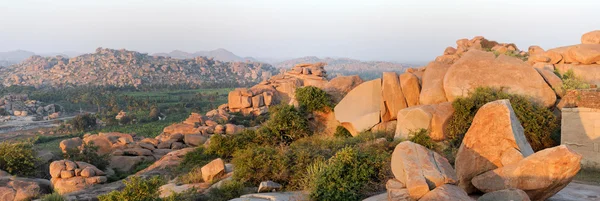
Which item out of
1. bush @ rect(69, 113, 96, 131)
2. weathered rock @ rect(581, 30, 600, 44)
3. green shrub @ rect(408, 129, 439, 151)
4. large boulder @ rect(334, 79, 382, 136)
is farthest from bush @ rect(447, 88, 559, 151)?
bush @ rect(69, 113, 96, 131)

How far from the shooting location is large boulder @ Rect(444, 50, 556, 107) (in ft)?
53.8

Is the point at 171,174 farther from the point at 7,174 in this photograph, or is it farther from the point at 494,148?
the point at 494,148

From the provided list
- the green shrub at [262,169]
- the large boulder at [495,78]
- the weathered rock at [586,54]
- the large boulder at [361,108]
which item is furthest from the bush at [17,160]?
the weathered rock at [586,54]

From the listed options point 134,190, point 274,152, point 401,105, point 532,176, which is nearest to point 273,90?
point 401,105

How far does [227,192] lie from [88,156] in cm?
1416

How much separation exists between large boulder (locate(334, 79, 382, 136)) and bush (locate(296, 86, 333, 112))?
919 millimetres

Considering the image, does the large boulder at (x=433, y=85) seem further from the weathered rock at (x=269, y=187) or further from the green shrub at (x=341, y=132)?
the weathered rock at (x=269, y=187)

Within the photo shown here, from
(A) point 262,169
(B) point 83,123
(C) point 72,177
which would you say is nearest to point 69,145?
(C) point 72,177

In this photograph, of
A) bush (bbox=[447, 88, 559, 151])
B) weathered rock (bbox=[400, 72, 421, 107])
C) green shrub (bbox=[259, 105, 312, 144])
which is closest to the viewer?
bush (bbox=[447, 88, 559, 151])

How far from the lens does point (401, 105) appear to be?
18.8m

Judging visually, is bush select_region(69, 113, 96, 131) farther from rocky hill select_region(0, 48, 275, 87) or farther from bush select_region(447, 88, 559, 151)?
rocky hill select_region(0, 48, 275, 87)

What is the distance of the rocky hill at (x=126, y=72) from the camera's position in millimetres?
124875

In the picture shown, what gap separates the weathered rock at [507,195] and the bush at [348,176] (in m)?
3.22

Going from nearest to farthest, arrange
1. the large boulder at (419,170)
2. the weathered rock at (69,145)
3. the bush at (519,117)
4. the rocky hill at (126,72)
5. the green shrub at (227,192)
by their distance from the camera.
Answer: the large boulder at (419,170)
the green shrub at (227,192)
the bush at (519,117)
the weathered rock at (69,145)
the rocky hill at (126,72)
